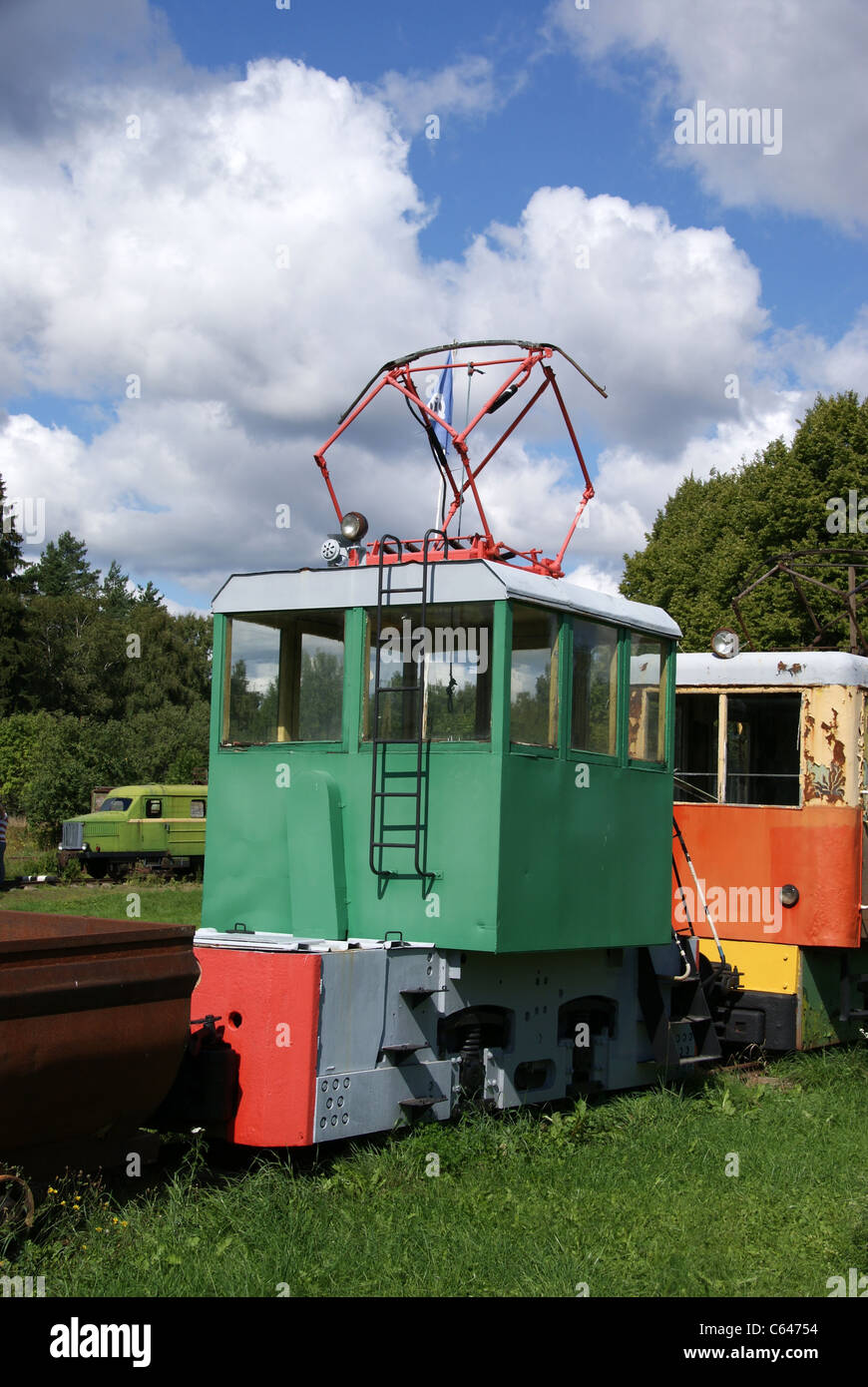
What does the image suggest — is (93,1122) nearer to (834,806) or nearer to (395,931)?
(395,931)

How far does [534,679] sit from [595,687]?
2.33 ft

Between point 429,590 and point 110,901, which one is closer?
point 429,590

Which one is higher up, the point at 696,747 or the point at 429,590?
the point at 429,590

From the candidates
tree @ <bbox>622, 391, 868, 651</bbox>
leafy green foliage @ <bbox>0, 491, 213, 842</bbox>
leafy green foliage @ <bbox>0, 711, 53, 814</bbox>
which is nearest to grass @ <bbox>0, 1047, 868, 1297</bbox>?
tree @ <bbox>622, 391, 868, 651</bbox>

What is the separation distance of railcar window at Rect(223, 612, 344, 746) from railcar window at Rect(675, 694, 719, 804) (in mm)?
4441

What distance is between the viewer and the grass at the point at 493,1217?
5219 millimetres

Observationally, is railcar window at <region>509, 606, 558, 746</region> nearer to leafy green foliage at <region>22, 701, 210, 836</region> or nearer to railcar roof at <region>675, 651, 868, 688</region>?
railcar roof at <region>675, 651, 868, 688</region>

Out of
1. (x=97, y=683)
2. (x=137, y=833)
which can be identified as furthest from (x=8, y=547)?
(x=137, y=833)

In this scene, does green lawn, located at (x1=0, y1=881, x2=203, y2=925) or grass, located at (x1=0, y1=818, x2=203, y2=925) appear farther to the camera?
grass, located at (x1=0, y1=818, x2=203, y2=925)

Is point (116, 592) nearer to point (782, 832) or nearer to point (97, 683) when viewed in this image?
point (97, 683)

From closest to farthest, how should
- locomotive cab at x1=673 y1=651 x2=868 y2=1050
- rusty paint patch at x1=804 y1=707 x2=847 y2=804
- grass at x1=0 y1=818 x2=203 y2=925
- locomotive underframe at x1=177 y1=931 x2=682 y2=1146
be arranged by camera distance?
locomotive underframe at x1=177 y1=931 x2=682 y2=1146 < locomotive cab at x1=673 y1=651 x2=868 y2=1050 < rusty paint patch at x1=804 y1=707 x2=847 y2=804 < grass at x1=0 y1=818 x2=203 y2=925

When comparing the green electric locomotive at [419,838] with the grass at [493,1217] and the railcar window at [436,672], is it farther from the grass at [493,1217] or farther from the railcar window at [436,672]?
the grass at [493,1217]

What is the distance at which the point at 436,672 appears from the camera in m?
7.71

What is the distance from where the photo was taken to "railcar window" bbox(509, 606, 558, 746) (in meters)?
7.61
